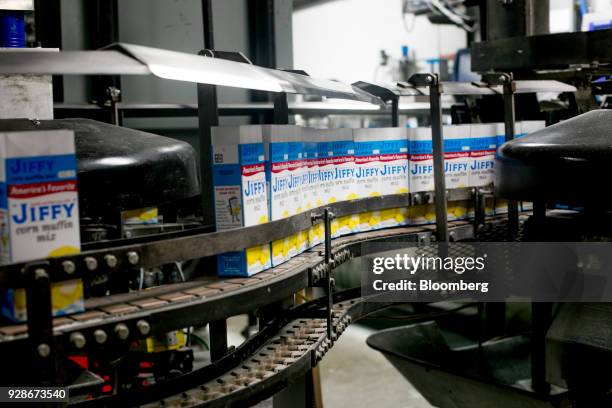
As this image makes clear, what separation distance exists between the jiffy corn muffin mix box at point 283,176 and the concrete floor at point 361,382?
1899 mm

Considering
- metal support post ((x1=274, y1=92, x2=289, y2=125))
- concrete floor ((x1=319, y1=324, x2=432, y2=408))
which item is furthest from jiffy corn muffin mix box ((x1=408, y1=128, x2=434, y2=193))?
concrete floor ((x1=319, y1=324, x2=432, y2=408))

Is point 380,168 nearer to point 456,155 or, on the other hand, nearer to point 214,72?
point 456,155

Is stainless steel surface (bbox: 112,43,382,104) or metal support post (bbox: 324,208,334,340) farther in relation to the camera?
metal support post (bbox: 324,208,334,340)

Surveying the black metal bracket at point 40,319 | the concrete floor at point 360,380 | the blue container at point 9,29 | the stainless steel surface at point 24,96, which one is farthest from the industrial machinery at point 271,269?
the concrete floor at point 360,380

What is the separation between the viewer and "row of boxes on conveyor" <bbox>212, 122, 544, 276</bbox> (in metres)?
1.33

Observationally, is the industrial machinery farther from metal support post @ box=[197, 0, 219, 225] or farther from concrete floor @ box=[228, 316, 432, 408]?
concrete floor @ box=[228, 316, 432, 408]

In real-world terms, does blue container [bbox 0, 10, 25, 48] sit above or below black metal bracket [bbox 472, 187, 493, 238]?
above

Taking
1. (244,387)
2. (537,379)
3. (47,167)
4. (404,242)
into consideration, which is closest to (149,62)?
(47,167)

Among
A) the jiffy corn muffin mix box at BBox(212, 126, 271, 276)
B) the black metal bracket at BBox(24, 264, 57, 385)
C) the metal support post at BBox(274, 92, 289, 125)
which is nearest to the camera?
the black metal bracket at BBox(24, 264, 57, 385)

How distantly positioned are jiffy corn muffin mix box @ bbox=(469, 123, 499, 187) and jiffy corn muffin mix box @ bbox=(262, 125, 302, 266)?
0.85m

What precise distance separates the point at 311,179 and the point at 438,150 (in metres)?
0.51

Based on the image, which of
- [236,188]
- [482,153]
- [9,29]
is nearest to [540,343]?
[482,153]

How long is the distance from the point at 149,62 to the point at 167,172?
0.43 metres

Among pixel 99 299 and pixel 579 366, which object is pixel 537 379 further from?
pixel 99 299
